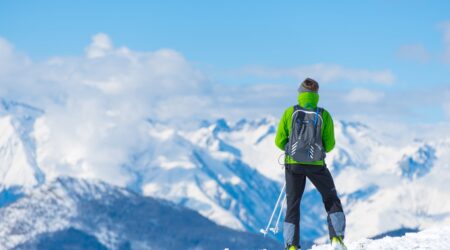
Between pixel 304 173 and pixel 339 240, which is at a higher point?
pixel 304 173

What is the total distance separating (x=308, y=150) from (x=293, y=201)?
74.9 inches

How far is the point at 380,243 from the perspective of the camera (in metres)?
31.7

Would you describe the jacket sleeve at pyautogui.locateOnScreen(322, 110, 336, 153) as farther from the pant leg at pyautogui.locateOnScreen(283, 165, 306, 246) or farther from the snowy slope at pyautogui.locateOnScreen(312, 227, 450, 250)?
the snowy slope at pyautogui.locateOnScreen(312, 227, 450, 250)

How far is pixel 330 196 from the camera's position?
91.3ft

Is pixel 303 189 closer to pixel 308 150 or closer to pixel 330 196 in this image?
pixel 330 196

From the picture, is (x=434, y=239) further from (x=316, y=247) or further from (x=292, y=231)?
(x=292, y=231)

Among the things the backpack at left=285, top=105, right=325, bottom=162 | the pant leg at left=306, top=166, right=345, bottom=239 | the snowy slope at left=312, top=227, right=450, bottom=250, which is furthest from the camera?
the snowy slope at left=312, top=227, right=450, bottom=250

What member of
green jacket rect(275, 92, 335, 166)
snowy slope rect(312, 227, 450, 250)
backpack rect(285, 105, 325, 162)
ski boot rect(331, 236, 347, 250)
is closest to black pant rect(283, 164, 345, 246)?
ski boot rect(331, 236, 347, 250)

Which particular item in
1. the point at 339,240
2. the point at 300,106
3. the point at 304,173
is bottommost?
the point at 339,240

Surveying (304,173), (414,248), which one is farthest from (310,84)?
(414,248)

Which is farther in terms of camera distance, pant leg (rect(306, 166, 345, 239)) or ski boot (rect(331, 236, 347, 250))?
ski boot (rect(331, 236, 347, 250))

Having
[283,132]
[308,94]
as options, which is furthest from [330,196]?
[308,94]

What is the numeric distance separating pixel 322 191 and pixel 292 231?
5.36 feet

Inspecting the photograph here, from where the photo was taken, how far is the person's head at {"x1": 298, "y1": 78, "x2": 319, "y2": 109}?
89.9 ft
